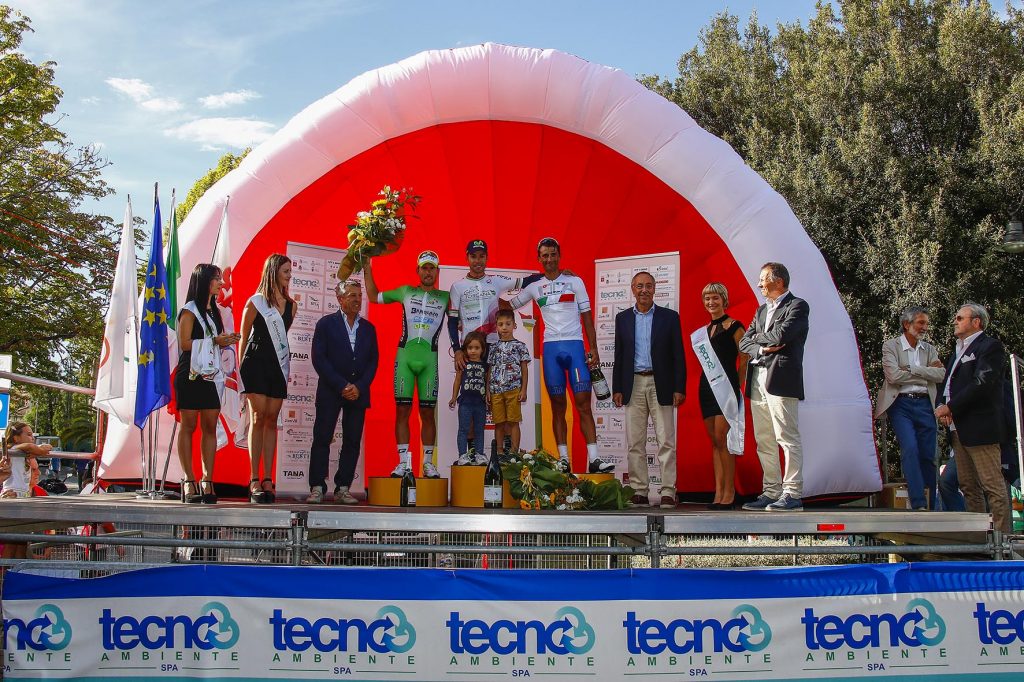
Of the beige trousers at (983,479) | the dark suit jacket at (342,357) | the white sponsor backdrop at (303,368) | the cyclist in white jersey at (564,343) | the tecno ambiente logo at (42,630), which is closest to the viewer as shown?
the tecno ambiente logo at (42,630)

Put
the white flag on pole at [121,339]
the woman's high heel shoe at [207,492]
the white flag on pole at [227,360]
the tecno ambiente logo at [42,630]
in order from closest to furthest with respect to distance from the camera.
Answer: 1. the tecno ambiente logo at [42,630]
2. the woman's high heel shoe at [207,492]
3. the white flag on pole at [121,339]
4. the white flag on pole at [227,360]

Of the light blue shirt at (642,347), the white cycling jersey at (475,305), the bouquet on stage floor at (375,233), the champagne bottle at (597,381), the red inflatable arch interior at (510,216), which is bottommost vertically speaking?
the champagne bottle at (597,381)

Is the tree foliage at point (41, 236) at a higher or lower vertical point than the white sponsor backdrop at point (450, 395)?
higher

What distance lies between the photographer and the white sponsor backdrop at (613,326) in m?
8.59

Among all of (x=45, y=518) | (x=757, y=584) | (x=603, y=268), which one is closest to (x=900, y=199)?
(x=603, y=268)

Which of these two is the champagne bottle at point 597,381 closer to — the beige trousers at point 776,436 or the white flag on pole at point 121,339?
the beige trousers at point 776,436

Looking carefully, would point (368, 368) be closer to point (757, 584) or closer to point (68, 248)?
point (757, 584)

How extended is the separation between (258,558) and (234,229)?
3696 millimetres

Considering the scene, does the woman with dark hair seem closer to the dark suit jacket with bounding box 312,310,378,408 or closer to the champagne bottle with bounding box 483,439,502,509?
the dark suit jacket with bounding box 312,310,378,408

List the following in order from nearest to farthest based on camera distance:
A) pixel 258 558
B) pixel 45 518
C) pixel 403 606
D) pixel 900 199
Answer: pixel 403 606, pixel 45 518, pixel 258 558, pixel 900 199

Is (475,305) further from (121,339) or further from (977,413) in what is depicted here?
(977,413)

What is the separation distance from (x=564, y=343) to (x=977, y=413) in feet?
10.6

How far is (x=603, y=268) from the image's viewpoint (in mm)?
8859

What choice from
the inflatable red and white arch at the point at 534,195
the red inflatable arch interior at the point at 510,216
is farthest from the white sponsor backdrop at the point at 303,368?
the red inflatable arch interior at the point at 510,216
